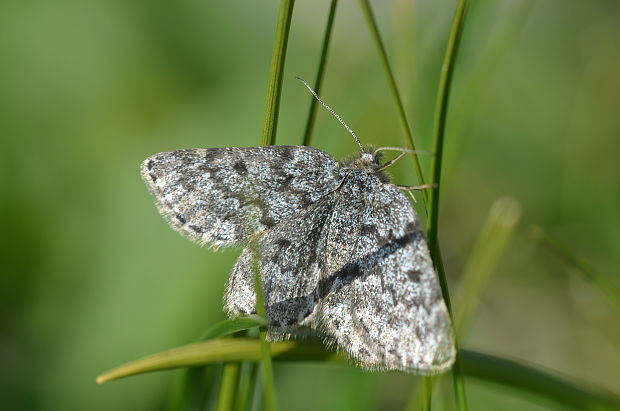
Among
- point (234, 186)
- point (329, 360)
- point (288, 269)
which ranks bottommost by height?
point (329, 360)

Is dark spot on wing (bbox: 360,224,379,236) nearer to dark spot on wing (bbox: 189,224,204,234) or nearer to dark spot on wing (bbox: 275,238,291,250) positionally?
dark spot on wing (bbox: 275,238,291,250)

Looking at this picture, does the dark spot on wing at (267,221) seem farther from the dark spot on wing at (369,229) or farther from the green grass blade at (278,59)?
the green grass blade at (278,59)

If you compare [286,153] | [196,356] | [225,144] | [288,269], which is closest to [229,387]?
[196,356]

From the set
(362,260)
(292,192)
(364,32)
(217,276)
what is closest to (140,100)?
(217,276)

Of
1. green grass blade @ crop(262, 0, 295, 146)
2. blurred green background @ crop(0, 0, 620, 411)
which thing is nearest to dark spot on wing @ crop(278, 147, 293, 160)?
green grass blade @ crop(262, 0, 295, 146)

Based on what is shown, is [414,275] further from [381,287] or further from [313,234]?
[313,234]
